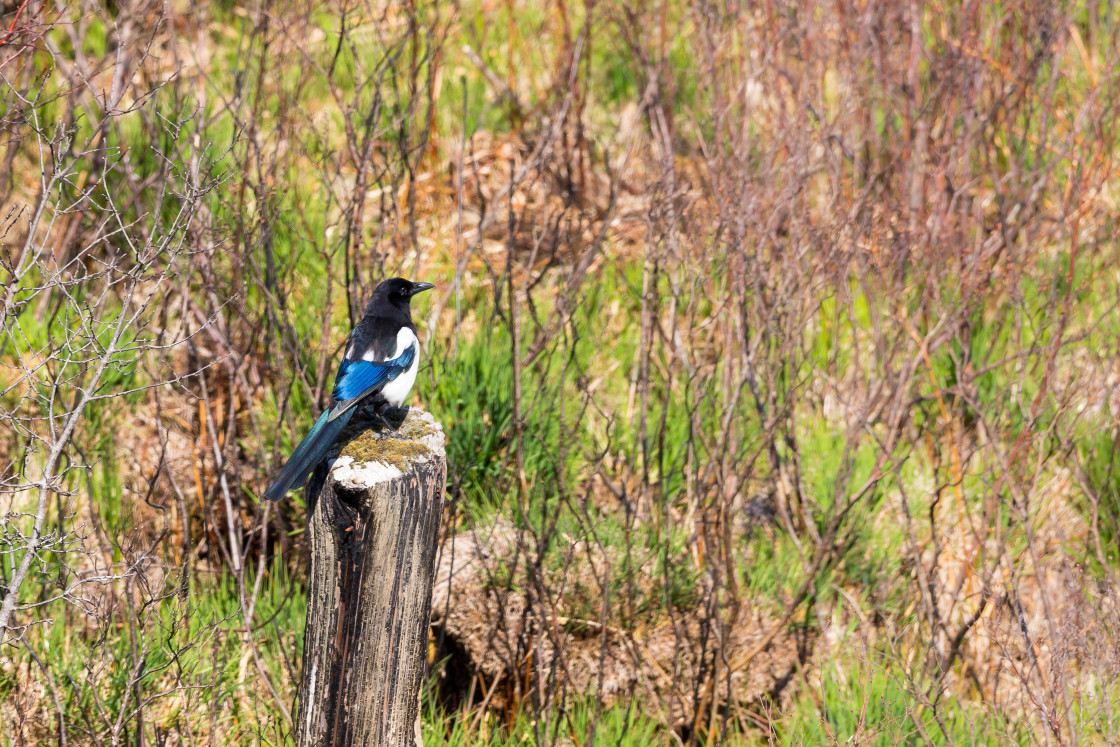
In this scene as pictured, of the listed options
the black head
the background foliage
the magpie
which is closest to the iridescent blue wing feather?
the magpie

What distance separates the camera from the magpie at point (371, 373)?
243 cm

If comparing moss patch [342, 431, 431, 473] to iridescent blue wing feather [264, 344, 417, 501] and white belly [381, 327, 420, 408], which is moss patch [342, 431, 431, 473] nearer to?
iridescent blue wing feather [264, 344, 417, 501]

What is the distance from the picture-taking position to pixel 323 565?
2346mm

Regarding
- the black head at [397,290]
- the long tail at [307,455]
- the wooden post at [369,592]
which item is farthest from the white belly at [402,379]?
the wooden post at [369,592]

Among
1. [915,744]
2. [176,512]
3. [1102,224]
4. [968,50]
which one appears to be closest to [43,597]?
[176,512]

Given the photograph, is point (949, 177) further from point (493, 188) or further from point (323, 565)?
point (323, 565)

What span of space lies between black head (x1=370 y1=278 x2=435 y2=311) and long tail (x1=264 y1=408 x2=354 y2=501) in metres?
0.76

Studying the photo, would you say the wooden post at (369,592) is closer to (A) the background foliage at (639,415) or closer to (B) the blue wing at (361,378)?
(B) the blue wing at (361,378)

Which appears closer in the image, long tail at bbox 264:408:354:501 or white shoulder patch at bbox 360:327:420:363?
long tail at bbox 264:408:354:501

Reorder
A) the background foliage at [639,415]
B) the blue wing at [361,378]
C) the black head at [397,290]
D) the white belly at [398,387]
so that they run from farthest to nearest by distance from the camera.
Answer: the background foliage at [639,415]
the black head at [397,290]
the white belly at [398,387]
the blue wing at [361,378]

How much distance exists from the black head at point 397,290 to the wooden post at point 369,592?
960mm

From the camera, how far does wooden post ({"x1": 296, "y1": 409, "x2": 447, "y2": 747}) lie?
2.28m

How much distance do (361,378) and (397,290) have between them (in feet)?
2.03

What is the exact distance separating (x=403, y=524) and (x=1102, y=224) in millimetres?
4747
